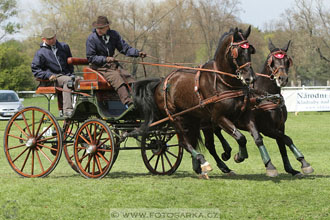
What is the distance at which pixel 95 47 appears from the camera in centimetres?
902

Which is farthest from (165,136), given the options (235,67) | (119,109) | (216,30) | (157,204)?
(216,30)

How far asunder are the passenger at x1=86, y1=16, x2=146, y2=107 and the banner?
20253 mm

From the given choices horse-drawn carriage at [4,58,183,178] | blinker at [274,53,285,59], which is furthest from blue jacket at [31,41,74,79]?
blinker at [274,53,285,59]

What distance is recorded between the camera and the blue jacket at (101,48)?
8.92 m

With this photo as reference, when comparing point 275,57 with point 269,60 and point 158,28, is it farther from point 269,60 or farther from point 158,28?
point 158,28

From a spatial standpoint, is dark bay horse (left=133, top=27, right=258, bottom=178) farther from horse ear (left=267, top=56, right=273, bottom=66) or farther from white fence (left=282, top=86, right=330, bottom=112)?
white fence (left=282, top=86, right=330, bottom=112)

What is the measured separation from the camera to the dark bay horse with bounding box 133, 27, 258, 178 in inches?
309

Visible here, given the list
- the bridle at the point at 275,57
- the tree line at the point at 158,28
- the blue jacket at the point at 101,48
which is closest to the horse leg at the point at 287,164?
the bridle at the point at 275,57

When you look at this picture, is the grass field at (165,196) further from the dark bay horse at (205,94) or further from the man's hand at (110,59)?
the man's hand at (110,59)

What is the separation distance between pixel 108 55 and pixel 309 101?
69.7 ft

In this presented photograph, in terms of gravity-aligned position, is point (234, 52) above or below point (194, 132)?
above

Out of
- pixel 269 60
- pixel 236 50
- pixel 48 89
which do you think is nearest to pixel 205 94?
pixel 236 50

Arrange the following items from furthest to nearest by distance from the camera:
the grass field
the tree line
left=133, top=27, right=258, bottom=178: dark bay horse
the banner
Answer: the tree line < the banner < left=133, top=27, right=258, bottom=178: dark bay horse < the grass field

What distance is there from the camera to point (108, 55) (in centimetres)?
919
